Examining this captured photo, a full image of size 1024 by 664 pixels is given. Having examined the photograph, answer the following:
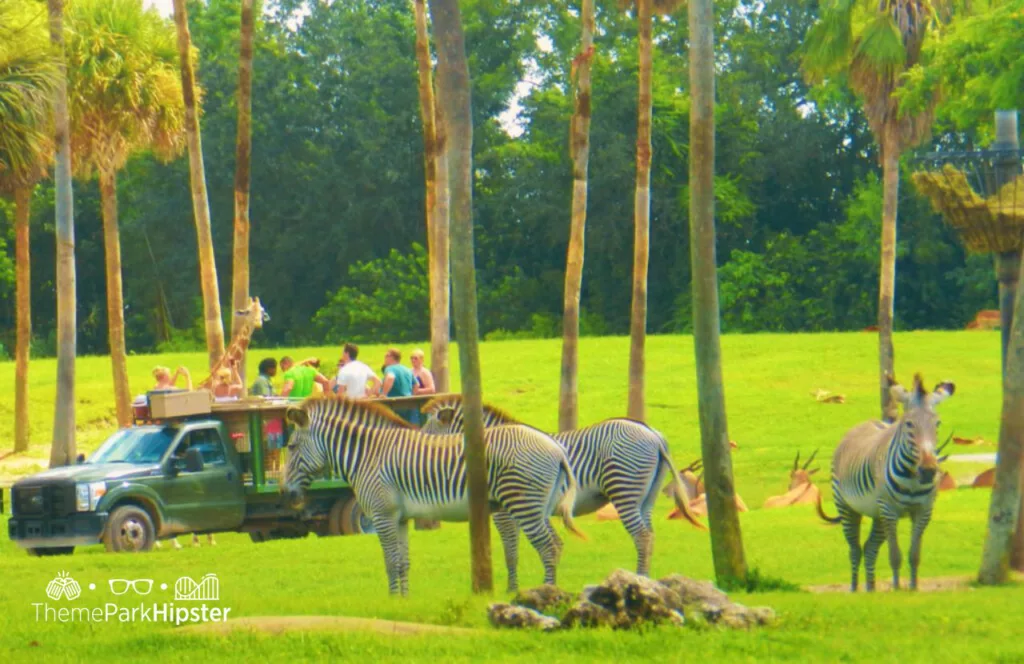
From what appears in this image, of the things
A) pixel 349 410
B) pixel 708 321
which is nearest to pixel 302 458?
pixel 349 410

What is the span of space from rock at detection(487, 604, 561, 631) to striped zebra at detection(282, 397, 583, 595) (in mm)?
3784

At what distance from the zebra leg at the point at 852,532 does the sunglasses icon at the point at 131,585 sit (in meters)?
7.12

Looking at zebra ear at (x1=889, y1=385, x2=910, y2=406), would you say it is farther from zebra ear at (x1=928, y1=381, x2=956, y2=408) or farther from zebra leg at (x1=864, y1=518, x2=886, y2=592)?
zebra leg at (x1=864, y1=518, x2=886, y2=592)

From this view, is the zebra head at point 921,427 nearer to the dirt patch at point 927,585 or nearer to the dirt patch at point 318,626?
the dirt patch at point 927,585

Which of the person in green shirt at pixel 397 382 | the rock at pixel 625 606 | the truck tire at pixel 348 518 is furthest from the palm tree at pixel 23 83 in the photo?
the rock at pixel 625 606

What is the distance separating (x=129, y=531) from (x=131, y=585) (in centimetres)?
517

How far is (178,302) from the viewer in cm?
7481

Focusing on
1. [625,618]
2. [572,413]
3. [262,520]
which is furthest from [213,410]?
[625,618]

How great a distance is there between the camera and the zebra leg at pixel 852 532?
52.3 ft

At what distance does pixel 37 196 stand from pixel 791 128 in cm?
3173

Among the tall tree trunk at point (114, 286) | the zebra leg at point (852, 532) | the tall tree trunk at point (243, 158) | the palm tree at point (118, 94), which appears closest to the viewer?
the zebra leg at point (852, 532)

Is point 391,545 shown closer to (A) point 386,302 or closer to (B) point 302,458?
(B) point 302,458

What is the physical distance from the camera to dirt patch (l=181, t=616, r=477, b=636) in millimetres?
11297

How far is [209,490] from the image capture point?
73.5ft
